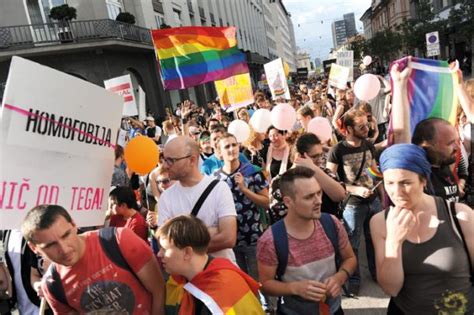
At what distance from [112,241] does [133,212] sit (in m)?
1.30

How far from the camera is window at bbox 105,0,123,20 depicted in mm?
17139

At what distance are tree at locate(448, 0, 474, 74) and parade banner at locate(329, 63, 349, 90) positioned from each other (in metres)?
21.2

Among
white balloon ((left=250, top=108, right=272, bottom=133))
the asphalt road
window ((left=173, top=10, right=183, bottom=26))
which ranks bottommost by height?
the asphalt road

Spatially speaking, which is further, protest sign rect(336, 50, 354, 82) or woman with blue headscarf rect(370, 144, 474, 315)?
protest sign rect(336, 50, 354, 82)

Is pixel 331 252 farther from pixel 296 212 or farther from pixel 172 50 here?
pixel 172 50

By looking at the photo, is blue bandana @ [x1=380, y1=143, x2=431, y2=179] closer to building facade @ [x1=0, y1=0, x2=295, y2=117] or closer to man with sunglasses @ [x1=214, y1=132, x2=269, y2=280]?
man with sunglasses @ [x1=214, y1=132, x2=269, y2=280]

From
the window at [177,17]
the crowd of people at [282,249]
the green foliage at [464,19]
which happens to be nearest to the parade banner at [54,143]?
the crowd of people at [282,249]

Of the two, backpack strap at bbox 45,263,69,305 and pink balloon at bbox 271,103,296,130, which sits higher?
pink balloon at bbox 271,103,296,130

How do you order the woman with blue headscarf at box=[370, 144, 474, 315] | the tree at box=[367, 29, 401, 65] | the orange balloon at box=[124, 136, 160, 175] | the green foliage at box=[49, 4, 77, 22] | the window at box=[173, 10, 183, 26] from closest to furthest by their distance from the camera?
the woman with blue headscarf at box=[370, 144, 474, 315] → the orange balloon at box=[124, 136, 160, 175] → the green foliage at box=[49, 4, 77, 22] → the window at box=[173, 10, 183, 26] → the tree at box=[367, 29, 401, 65]

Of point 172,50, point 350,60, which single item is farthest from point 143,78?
point 172,50

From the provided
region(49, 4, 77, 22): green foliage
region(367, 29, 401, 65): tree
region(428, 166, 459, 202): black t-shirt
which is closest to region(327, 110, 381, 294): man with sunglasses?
region(428, 166, 459, 202): black t-shirt

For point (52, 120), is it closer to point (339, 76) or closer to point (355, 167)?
point (355, 167)

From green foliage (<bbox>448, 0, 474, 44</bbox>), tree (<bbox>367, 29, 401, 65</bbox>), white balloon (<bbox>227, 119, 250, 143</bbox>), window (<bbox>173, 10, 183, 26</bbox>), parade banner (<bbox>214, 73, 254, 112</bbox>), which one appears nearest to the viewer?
white balloon (<bbox>227, 119, 250, 143</bbox>)

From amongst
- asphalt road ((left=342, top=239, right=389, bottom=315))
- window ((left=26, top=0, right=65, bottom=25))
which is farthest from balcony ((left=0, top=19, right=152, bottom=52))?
asphalt road ((left=342, top=239, right=389, bottom=315))
